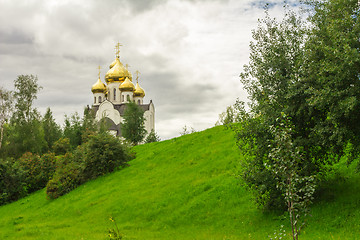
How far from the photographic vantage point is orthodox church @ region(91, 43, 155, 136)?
90.6m

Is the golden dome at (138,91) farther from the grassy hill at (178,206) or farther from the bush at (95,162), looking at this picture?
the bush at (95,162)

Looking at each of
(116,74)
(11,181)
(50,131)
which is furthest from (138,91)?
(11,181)

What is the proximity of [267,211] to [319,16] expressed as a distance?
32.8 feet

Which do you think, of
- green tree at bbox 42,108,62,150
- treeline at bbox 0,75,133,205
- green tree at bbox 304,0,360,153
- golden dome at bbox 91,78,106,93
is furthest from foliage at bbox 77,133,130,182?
golden dome at bbox 91,78,106,93

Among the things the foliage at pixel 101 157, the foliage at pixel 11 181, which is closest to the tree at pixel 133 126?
the foliage at pixel 11 181

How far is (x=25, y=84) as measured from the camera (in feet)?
196

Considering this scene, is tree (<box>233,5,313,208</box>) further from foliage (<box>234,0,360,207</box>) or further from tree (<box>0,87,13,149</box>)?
tree (<box>0,87,13,149</box>)

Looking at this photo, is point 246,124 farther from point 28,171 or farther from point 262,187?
point 28,171

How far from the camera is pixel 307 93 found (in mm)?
16453

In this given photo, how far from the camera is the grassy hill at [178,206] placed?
17.2 metres

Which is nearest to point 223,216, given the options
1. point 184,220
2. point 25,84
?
point 184,220

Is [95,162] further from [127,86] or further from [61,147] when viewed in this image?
[127,86]

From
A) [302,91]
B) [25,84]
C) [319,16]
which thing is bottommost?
[302,91]

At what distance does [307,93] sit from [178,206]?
1090cm
